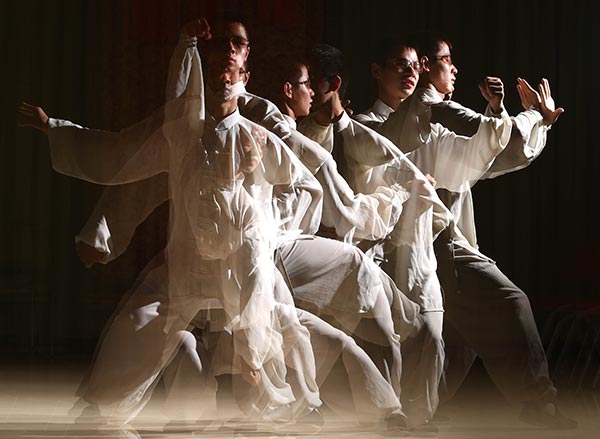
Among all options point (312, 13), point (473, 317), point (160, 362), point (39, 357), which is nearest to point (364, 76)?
point (312, 13)

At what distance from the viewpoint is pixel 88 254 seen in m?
3.84

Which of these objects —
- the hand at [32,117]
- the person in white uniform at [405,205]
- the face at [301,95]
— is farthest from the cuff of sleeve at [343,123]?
the hand at [32,117]

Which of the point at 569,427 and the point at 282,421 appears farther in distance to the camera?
the point at 569,427

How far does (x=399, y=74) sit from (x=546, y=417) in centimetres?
138

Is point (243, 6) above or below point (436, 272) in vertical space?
above

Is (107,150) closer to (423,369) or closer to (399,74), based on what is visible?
(399,74)

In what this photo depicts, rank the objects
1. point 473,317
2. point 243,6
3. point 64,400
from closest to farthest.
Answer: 1. point 64,400
2. point 243,6
3. point 473,317

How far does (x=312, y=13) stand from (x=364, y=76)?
0.30 meters

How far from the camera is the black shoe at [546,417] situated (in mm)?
4254

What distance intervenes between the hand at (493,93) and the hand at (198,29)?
1062mm

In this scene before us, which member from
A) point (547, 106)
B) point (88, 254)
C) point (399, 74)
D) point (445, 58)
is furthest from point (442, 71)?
point (88, 254)

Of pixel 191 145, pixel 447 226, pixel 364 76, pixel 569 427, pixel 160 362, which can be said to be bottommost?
pixel 569 427

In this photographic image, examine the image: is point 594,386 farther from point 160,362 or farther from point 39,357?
point 39,357

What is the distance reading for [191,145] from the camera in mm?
3844
